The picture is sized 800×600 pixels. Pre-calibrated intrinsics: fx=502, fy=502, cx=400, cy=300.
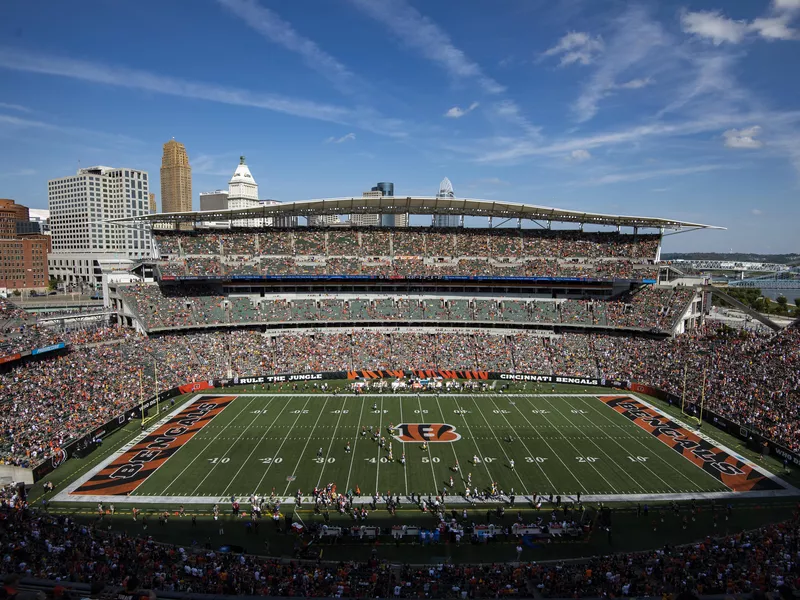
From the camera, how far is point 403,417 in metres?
37.4

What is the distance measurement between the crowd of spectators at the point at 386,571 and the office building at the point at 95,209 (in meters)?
139

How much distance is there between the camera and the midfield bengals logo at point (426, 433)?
1314 inches

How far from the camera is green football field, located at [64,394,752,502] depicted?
2723 cm

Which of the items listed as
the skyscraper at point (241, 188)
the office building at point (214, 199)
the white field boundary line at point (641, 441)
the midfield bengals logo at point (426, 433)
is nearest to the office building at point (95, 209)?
the skyscraper at point (241, 188)

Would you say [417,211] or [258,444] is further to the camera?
[417,211]

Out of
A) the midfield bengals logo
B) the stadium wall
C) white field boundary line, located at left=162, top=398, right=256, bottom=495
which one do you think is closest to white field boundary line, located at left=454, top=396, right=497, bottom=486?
the midfield bengals logo

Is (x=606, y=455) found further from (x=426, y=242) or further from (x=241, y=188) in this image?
(x=241, y=188)

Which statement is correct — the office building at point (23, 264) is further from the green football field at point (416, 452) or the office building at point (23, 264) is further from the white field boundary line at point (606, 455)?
the white field boundary line at point (606, 455)

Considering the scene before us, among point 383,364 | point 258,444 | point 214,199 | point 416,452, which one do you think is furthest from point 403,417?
point 214,199

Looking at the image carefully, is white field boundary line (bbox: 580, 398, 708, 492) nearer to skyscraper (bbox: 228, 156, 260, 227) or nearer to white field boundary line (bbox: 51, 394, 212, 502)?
white field boundary line (bbox: 51, 394, 212, 502)

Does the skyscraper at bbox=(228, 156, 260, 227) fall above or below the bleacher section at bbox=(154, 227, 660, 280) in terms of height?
above

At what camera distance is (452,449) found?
31828 mm

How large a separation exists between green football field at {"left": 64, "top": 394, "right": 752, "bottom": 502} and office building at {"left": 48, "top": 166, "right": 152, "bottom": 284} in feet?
409

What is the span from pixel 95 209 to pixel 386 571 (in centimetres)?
15894
